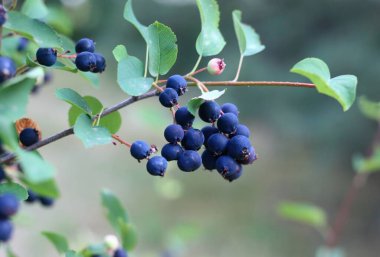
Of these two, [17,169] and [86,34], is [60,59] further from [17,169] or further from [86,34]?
[86,34]

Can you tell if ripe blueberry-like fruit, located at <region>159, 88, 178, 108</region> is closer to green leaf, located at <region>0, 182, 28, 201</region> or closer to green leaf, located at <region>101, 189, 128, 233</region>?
green leaf, located at <region>0, 182, 28, 201</region>

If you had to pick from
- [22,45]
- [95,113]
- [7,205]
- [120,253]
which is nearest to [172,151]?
[95,113]

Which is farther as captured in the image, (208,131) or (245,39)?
(245,39)

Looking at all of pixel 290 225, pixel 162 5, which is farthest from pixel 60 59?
pixel 162 5

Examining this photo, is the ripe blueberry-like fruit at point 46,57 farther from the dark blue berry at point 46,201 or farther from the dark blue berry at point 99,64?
the dark blue berry at point 46,201

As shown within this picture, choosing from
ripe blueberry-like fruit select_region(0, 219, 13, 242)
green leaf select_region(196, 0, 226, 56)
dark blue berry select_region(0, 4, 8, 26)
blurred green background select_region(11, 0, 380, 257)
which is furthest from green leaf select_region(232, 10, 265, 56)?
blurred green background select_region(11, 0, 380, 257)

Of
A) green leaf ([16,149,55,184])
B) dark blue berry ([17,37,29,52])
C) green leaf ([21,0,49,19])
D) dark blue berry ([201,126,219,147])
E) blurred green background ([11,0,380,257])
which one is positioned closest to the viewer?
green leaf ([16,149,55,184])

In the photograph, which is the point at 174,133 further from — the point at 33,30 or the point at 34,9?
the point at 34,9
